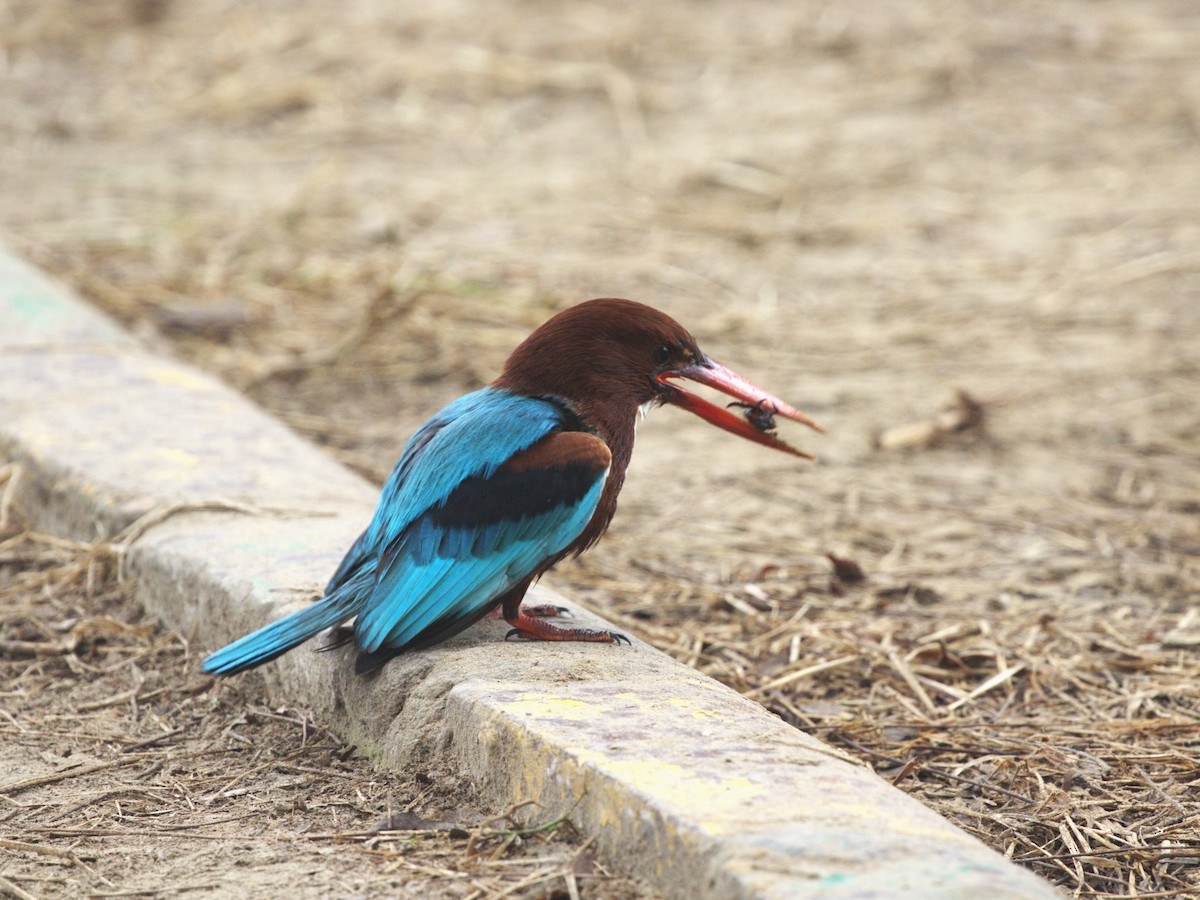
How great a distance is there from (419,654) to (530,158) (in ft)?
16.9

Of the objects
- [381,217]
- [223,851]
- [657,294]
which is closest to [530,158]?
[381,217]

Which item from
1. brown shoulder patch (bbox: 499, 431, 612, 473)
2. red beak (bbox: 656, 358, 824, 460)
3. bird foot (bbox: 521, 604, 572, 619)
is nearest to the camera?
brown shoulder patch (bbox: 499, 431, 612, 473)

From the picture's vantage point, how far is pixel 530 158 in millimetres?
7445

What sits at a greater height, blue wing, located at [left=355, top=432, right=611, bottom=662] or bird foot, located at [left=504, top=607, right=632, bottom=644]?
blue wing, located at [left=355, top=432, right=611, bottom=662]

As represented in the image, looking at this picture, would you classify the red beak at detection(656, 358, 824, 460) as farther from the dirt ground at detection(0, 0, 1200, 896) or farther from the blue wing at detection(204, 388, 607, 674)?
the dirt ground at detection(0, 0, 1200, 896)

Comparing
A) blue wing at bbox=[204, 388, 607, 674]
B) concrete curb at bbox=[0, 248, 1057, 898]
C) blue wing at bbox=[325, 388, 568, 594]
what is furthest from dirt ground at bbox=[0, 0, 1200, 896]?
blue wing at bbox=[325, 388, 568, 594]

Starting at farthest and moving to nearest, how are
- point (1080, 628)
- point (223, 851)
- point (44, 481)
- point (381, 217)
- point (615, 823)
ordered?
1. point (381, 217)
2. point (44, 481)
3. point (1080, 628)
4. point (223, 851)
5. point (615, 823)

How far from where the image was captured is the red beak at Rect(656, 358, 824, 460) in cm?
298

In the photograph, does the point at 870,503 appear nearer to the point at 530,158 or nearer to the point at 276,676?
the point at 276,676

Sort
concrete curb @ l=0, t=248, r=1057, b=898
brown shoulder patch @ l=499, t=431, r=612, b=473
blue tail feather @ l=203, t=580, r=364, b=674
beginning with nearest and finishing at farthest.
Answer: concrete curb @ l=0, t=248, r=1057, b=898, blue tail feather @ l=203, t=580, r=364, b=674, brown shoulder patch @ l=499, t=431, r=612, b=473

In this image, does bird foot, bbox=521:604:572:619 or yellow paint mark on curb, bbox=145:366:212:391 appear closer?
bird foot, bbox=521:604:572:619

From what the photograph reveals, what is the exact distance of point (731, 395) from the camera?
3033 mm

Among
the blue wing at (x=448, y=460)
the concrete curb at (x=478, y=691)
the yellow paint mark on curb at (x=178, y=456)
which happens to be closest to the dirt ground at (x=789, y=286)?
the concrete curb at (x=478, y=691)

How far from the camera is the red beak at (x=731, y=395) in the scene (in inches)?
117
